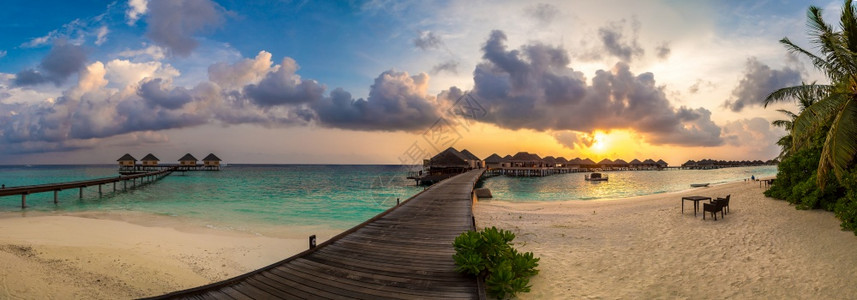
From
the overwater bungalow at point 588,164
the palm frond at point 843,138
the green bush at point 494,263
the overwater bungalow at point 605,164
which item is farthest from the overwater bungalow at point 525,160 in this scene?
the green bush at point 494,263

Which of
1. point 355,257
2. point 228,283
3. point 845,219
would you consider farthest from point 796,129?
point 228,283

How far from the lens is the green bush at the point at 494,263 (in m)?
4.85

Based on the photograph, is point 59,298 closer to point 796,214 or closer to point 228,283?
point 228,283

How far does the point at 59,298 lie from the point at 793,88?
70.1ft

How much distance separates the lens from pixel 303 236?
1282 cm

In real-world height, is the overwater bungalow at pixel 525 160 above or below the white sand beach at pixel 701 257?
above

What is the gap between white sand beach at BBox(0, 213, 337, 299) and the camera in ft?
23.2

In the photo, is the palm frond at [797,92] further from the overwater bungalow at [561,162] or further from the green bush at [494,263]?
the overwater bungalow at [561,162]

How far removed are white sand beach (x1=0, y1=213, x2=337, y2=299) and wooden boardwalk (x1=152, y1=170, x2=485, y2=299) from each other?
11.0ft

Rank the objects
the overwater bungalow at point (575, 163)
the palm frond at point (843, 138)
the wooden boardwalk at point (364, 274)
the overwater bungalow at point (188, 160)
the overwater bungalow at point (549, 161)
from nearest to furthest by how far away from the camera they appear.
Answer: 1. the wooden boardwalk at point (364, 274)
2. the palm frond at point (843, 138)
3. the overwater bungalow at point (549, 161)
4. the overwater bungalow at point (188, 160)
5. the overwater bungalow at point (575, 163)

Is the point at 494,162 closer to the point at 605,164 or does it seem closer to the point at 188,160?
the point at 605,164

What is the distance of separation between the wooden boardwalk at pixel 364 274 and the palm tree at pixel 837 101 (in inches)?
357

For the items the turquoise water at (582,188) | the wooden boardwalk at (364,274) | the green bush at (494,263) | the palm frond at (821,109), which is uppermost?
the palm frond at (821,109)

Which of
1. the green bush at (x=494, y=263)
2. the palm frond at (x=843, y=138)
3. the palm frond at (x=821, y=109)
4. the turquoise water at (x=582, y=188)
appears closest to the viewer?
the green bush at (x=494, y=263)
